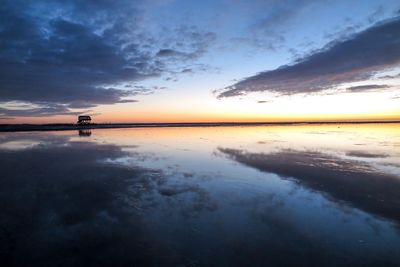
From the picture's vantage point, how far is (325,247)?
250 inches

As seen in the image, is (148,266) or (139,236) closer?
(148,266)

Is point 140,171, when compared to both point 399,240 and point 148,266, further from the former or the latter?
point 399,240

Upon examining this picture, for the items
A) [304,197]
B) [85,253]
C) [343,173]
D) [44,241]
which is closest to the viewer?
[85,253]

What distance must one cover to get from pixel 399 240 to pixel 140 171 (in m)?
12.1

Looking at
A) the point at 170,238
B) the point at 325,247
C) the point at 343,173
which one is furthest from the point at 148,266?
the point at 343,173

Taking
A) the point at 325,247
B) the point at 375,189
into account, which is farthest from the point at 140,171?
the point at 375,189

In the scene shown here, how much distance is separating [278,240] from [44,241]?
6086 millimetres

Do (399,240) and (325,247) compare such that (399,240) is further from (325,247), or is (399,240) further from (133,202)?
(133,202)

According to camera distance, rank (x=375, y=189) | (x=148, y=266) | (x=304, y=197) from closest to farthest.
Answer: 1. (x=148, y=266)
2. (x=304, y=197)
3. (x=375, y=189)

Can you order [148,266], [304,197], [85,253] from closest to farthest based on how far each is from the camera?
1. [148,266]
2. [85,253]
3. [304,197]

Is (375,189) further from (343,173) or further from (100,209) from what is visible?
(100,209)

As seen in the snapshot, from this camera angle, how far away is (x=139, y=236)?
6906 millimetres

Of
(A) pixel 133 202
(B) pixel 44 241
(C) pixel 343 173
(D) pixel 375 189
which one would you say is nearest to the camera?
(B) pixel 44 241

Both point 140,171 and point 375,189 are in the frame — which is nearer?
point 375,189
